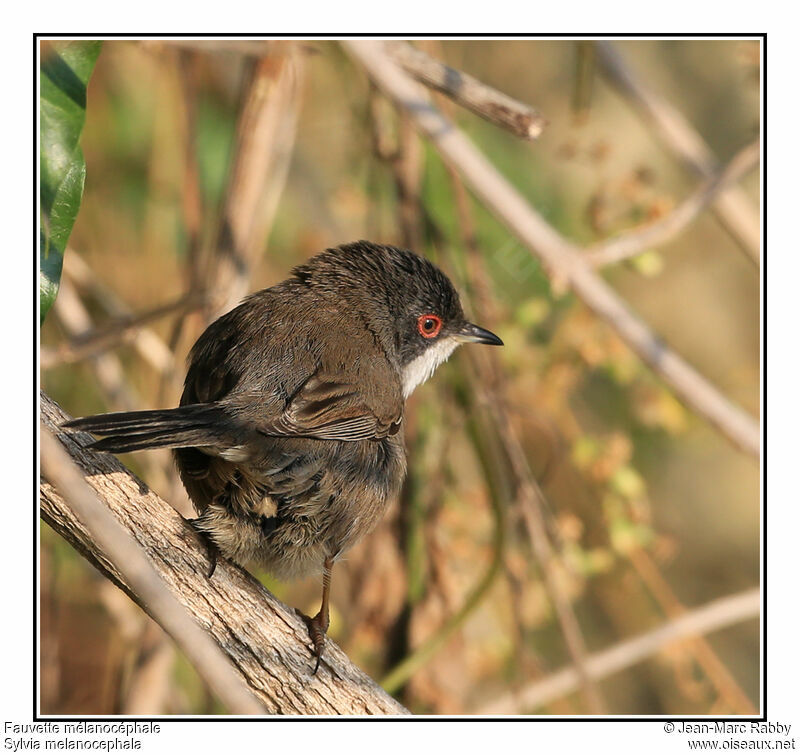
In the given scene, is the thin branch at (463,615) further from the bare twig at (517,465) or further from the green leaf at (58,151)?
the green leaf at (58,151)

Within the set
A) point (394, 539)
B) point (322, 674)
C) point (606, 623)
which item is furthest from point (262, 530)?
point (606, 623)

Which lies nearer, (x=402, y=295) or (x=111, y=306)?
(x=402, y=295)

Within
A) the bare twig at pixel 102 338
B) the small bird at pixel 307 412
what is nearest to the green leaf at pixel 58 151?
the small bird at pixel 307 412

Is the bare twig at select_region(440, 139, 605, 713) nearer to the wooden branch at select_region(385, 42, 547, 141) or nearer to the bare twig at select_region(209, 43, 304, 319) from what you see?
the bare twig at select_region(209, 43, 304, 319)

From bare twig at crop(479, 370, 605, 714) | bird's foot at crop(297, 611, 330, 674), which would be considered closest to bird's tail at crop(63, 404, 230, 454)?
bird's foot at crop(297, 611, 330, 674)

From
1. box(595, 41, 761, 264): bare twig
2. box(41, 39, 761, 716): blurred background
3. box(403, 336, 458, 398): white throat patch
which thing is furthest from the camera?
box(41, 39, 761, 716): blurred background

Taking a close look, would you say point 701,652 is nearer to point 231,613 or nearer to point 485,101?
point 231,613

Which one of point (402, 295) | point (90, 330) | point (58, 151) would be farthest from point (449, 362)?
point (58, 151)
